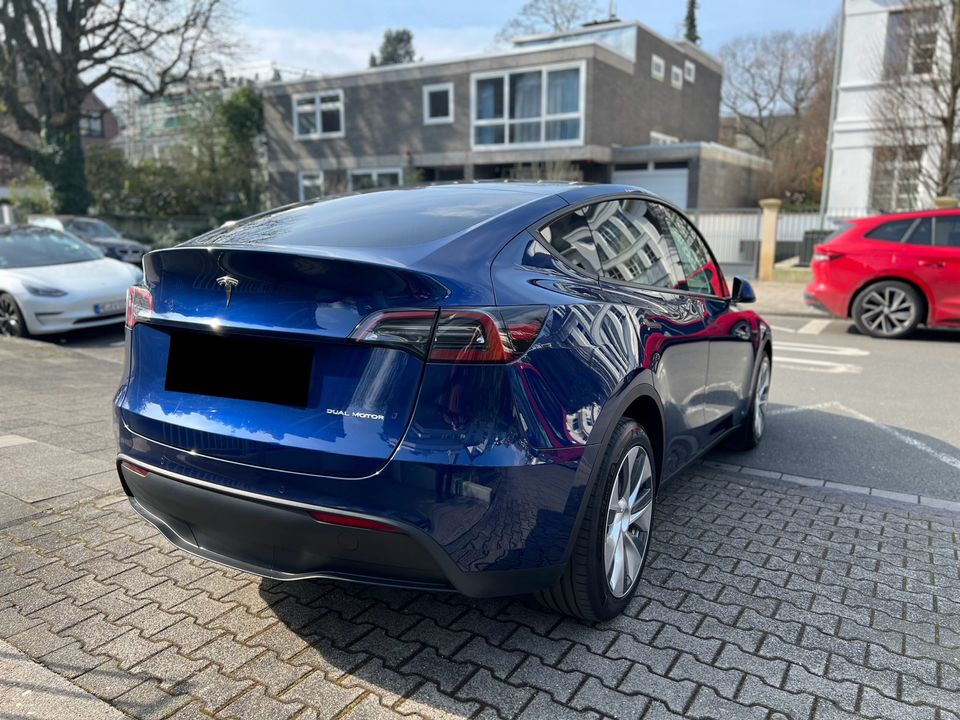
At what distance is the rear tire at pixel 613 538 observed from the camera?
2.61 metres

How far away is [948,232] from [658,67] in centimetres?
2304

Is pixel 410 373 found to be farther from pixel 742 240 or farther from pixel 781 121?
pixel 781 121

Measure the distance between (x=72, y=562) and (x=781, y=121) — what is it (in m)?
49.9

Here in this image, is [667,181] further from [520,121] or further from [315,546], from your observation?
[315,546]

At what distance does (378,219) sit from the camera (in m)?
2.83

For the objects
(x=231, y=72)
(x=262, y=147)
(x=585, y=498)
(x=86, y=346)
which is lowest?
(x=86, y=346)

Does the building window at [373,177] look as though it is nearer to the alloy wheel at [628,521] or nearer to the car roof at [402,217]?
the car roof at [402,217]

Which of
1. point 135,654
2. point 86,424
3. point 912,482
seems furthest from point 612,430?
point 86,424

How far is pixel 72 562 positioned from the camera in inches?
128

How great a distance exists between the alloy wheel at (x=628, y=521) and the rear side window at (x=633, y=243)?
0.76 metres

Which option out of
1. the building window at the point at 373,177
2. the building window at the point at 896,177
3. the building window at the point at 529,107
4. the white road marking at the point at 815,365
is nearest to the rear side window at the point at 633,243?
the white road marking at the point at 815,365

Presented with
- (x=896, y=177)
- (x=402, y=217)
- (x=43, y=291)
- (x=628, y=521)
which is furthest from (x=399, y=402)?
(x=896, y=177)

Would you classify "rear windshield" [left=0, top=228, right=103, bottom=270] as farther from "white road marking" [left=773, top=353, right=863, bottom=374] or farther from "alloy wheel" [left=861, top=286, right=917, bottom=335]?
"alloy wheel" [left=861, top=286, right=917, bottom=335]

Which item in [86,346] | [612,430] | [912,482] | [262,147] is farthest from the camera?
[262,147]
